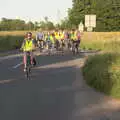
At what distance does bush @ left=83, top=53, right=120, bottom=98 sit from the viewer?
46.3ft

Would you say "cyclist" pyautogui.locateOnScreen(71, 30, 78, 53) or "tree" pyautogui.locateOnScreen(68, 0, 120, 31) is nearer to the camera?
"cyclist" pyautogui.locateOnScreen(71, 30, 78, 53)

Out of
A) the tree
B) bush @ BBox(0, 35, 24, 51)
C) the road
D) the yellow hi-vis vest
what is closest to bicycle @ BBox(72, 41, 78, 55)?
the yellow hi-vis vest

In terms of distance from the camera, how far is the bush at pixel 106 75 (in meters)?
14.1

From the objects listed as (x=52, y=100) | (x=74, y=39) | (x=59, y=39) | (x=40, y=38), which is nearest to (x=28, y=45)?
(x=52, y=100)

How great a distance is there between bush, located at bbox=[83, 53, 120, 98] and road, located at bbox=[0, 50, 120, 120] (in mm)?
277

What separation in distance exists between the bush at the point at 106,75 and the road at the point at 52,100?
28 cm

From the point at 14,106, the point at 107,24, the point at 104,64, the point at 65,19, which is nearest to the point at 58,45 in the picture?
the point at 104,64

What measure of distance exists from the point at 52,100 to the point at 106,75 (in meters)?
2.70

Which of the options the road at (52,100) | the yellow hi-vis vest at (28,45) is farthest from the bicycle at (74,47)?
the road at (52,100)

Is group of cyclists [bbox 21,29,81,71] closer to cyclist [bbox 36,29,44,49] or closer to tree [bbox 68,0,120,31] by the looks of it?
cyclist [bbox 36,29,44,49]

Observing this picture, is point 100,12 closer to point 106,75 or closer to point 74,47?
point 74,47

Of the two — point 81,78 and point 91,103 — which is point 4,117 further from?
point 81,78

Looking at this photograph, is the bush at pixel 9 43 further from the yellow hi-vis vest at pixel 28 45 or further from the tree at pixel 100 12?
the tree at pixel 100 12

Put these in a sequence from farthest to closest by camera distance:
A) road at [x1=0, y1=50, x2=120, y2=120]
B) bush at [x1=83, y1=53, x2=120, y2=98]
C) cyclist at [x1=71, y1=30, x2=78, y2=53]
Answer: cyclist at [x1=71, y1=30, x2=78, y2=53], bush at [x1=83, y1=53, x2=120, y2=98], road at [x1=0, y1=50, x2=120, y2=120]
